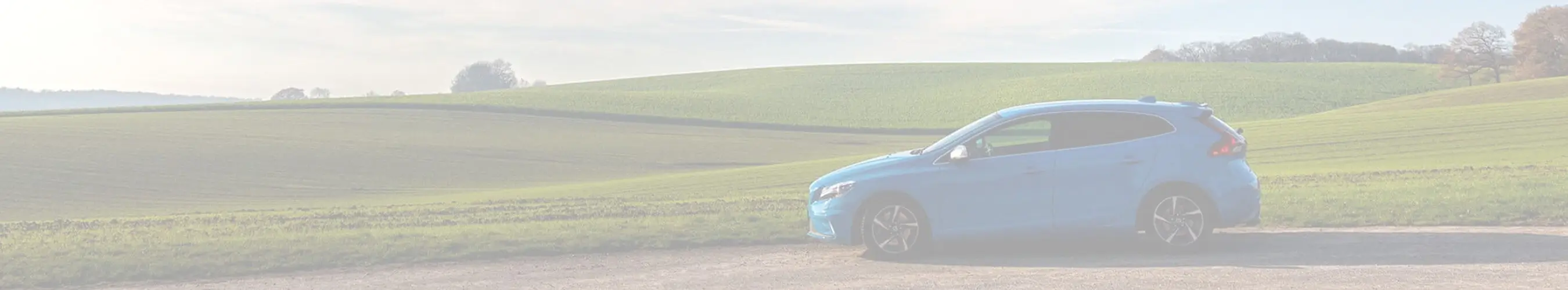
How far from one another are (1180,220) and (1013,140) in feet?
5.10

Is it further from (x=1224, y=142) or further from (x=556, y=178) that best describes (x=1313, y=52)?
(x=1224, y=142)

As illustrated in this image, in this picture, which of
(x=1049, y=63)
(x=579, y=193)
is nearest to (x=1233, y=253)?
(x=579, y=193)

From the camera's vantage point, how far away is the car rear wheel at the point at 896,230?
11812 millimetres

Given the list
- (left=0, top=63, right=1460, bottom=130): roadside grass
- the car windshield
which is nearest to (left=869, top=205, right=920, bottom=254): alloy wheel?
the car windshield

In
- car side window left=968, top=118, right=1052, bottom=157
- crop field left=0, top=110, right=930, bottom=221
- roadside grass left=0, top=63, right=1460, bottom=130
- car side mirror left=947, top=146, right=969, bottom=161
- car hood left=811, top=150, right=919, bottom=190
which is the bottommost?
crop field left=0, top=110, right=930, bottom=221

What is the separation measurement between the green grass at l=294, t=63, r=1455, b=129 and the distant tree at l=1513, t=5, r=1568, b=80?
5.83 m

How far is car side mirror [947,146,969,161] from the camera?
37.8 ft

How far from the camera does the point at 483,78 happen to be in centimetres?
15738

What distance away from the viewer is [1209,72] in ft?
323

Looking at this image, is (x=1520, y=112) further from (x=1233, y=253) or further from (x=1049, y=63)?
(x=1049, y=63)

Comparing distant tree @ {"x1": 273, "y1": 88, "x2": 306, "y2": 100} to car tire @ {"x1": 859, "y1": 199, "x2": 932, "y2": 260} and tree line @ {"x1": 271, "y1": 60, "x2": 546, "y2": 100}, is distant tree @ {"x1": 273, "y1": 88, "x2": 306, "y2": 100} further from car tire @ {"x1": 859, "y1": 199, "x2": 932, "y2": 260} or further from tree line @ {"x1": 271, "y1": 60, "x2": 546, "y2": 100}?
car tire @ {"x1": 859, "y1": 199, "x2": 932, "y2": 260}

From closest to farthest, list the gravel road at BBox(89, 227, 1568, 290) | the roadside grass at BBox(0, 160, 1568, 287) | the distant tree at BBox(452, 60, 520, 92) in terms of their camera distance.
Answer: the gravel road at BBox(89, 227, 1568, 290), the roadside grass at BBox(0, 160, 1568, 287), the distant tree at BBox(452, 60, 520, 92)

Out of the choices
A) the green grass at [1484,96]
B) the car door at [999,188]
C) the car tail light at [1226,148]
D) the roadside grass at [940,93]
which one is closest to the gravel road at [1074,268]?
the car door at [999,188]

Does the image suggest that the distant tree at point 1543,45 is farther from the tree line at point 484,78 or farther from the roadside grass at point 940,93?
the tree line at point 484,78
